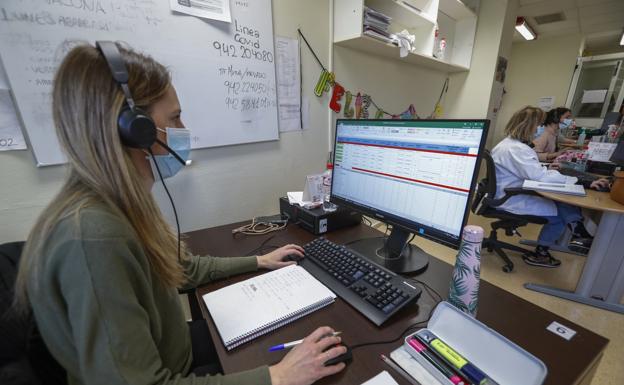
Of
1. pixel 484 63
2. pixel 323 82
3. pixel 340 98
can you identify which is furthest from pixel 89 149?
pixel 484 63

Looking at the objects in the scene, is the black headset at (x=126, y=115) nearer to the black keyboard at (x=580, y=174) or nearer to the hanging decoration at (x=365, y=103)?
the hanging decoration at (x=365, y=103)

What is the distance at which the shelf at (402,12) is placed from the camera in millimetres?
1876

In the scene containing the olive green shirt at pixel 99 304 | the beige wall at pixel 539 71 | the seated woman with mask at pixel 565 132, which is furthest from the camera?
the beige wall at pixel 539 71

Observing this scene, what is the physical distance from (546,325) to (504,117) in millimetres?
6405

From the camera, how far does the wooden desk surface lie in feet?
4.88

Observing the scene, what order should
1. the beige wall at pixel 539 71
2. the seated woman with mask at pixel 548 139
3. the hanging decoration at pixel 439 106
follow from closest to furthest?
the hanging decoration at pixel 439 106
the seated woman with mask at pixel 548 139
the beige wall at pixel 539 71

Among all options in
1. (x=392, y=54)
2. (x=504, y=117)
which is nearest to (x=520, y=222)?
(x=392, y=54)

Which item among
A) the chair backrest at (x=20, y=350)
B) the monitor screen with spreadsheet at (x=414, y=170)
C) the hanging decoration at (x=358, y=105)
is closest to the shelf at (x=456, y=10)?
the hanging decoration at (x=358, y=105)

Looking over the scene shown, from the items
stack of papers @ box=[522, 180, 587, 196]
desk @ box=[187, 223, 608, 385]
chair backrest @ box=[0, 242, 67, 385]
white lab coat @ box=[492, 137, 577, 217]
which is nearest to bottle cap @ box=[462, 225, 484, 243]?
desk @ box=[187, 223, 608, 385]

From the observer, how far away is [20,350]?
44cm

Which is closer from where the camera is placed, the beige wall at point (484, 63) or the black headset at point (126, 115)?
the black headset at point (126, 115)

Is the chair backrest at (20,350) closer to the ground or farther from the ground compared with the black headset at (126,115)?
closer to the ground

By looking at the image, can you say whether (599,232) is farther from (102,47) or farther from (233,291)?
(102,47)

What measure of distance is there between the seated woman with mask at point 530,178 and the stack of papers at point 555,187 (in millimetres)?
75
